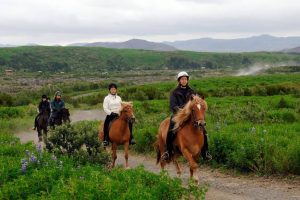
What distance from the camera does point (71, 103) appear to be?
44500 mm

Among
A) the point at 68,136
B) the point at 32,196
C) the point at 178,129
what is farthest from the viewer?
the point at 68,136

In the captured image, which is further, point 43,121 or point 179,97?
point 43,121

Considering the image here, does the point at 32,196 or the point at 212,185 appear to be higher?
the point at 32,196

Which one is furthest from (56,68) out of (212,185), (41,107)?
(212,185)

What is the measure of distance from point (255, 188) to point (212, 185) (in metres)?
1.14

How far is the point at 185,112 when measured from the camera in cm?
1031

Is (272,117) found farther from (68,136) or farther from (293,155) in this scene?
(68,136)

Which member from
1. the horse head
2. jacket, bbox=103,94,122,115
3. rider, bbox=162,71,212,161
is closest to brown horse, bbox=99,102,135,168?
the horse head

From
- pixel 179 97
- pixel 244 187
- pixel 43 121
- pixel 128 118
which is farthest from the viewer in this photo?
pixel 43 121

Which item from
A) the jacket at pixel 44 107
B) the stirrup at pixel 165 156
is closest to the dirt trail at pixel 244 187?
the stirrup at pixel 165 156

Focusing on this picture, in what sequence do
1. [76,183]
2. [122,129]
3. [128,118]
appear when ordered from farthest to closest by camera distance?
[122,129], [128,118], [76,183]

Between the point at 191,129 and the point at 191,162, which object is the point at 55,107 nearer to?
the point at 191,129

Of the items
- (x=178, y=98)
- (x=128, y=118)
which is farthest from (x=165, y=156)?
(x=128, y=118)

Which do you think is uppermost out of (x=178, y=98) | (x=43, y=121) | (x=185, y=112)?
(x=178, y=98)
